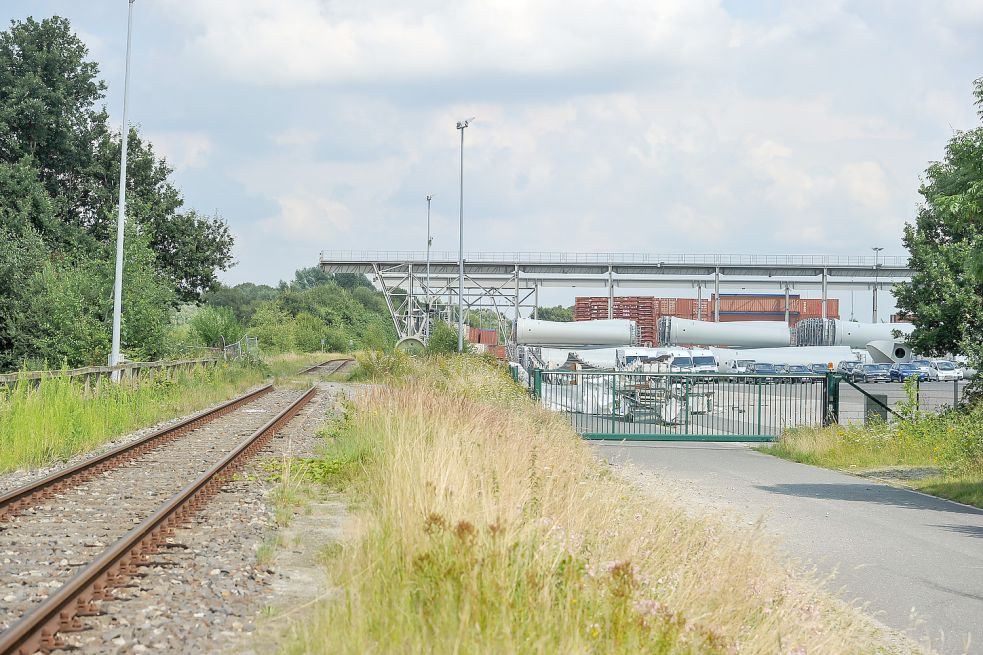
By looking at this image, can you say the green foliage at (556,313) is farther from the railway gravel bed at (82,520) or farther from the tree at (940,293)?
the railway gravel bed at (82,520)

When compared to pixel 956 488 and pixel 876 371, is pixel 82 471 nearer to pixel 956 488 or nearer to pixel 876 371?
pixel 956 488

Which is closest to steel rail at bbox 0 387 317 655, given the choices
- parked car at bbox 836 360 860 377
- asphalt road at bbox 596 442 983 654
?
asphalt road at bbox 596 442 983 654

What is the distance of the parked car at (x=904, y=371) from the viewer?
6388 cm

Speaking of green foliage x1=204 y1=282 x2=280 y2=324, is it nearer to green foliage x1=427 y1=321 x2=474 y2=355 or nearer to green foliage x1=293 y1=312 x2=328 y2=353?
green foliage x1=293 y1=312 x2=328 y2=353

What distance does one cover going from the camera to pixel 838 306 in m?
97.1

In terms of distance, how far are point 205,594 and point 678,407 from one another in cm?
2065

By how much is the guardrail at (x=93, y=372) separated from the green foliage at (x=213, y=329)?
19558mm

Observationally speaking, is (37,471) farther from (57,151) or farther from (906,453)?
(57,151)

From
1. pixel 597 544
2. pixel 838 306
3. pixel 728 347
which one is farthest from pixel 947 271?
pixel 838 306

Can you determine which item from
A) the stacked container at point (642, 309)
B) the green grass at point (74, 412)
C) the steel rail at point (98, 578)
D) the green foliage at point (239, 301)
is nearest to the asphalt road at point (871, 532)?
the steel rail at point (98, 578)

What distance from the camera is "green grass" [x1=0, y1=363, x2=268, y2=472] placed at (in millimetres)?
15164

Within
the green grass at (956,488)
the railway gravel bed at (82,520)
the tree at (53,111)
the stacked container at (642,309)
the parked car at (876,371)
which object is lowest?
the green grass at (956,488)

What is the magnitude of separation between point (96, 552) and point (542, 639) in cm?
531

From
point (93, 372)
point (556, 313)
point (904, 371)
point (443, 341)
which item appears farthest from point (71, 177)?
point (556, 313)
